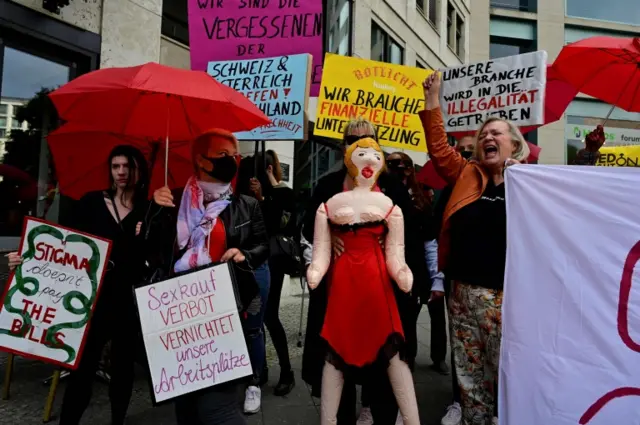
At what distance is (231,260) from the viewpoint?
99.1 inches

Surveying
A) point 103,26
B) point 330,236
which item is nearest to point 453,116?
point 330,236

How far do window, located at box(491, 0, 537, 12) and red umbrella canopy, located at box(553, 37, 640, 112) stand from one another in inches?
917

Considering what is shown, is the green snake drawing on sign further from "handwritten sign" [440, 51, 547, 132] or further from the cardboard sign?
"handwritten sign" [440, 51, 547, 132]

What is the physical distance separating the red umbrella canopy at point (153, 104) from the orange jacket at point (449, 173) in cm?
118

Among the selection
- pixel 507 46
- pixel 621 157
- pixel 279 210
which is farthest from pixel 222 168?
pixel 507 46

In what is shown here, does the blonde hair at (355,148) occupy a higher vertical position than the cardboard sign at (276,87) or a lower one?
lower

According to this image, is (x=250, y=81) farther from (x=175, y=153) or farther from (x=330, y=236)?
(x=330, y=236)

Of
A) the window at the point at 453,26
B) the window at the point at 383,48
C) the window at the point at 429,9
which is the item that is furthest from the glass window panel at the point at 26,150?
the window at the point at 453,26

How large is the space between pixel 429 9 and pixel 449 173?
16804mm

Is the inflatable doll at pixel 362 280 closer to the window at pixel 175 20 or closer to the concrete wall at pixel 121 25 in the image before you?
the concrete wall at pixel 121 25

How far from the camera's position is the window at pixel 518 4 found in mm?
24406

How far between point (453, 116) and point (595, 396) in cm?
307

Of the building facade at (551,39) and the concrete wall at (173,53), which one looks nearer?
the concrete wall at (173,53)

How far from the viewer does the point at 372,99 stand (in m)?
5.50
